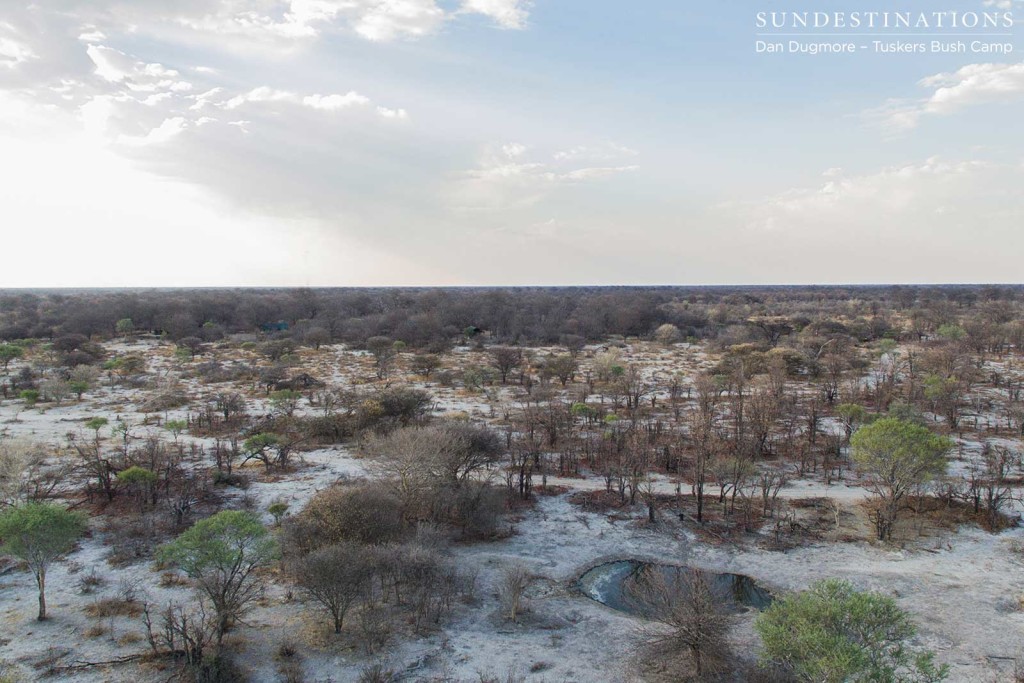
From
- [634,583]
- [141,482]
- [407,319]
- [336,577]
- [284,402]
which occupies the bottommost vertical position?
[634,583]

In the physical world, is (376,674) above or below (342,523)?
below

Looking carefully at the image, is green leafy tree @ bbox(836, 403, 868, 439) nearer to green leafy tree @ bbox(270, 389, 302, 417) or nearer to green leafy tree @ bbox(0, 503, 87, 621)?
green leafy tree @ bbox(270, 389, 302, 417)

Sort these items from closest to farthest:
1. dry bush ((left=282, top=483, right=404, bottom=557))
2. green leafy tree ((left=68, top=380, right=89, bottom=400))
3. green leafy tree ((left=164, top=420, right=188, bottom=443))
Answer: dry bush ((left=282, top=483, right=404, bottom=557))
green leafy tree ((left=164, top=420, right=188, bottom=443))
green leafy tree ((left=68, top=380, right=89, bottom=400))

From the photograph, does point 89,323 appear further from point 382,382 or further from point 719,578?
point 719,578

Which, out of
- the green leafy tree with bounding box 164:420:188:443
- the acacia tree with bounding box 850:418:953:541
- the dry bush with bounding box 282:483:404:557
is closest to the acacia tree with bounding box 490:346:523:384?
the green leafy tree with bounding box 164:420:188:443

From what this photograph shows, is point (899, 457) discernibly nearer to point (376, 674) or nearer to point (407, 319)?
point (376, 674)

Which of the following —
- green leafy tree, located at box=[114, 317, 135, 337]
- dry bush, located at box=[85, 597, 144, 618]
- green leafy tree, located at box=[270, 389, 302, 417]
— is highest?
green leafy tree, located at box=[114, 317, 135, 337]

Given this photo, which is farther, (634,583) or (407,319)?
(407,319)

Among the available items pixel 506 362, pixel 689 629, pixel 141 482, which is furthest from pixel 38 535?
pixel 506 362
